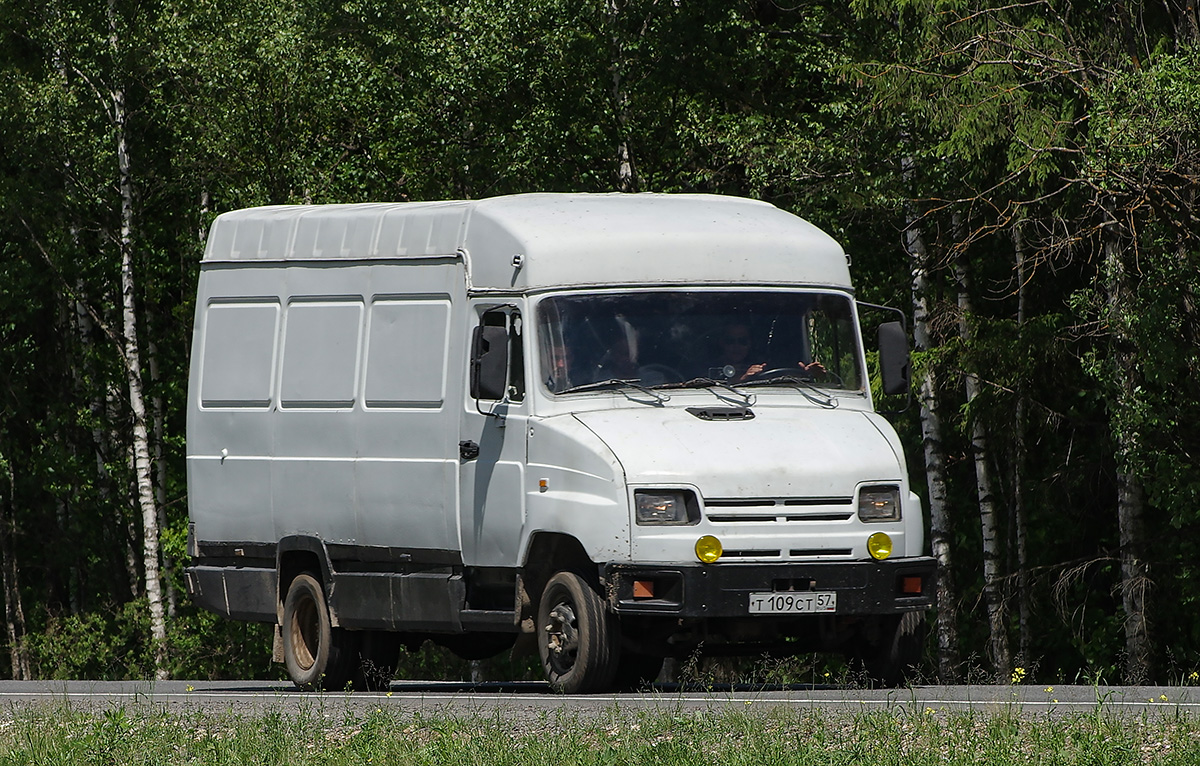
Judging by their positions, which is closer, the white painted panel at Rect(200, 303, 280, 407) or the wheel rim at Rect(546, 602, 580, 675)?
the wheel rim at Rect(546, 602, 580, 675)

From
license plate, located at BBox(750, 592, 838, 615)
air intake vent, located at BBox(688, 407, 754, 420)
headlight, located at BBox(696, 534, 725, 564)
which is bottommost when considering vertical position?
license plate, located at BBox(750, 592, 838, 615)

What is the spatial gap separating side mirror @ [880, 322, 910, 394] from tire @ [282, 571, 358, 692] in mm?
4049

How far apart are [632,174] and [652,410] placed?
1571 centimetres

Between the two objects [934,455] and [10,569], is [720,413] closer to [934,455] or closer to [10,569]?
[934,455]

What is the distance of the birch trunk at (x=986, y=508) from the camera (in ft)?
82.0

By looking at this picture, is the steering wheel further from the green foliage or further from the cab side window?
the green foliage

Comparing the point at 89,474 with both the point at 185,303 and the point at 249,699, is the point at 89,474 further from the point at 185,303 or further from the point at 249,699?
the point at 249,699

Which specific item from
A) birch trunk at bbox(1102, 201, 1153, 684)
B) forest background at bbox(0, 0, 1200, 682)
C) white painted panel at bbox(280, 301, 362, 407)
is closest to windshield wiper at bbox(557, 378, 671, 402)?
white painted panel at bbox(280, 301, 362, 407)

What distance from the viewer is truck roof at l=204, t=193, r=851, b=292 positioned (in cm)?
1223

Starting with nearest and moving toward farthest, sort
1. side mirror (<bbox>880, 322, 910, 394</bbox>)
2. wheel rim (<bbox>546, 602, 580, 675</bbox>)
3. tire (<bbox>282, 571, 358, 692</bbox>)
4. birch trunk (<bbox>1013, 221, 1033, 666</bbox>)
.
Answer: wheel rim (<bbox>546, 602, 580, 675</bbox>)
side mirror (<bbox>880, 322, 910, 394</bbox>)
tire (<bbox>282, 571, 358, 692</bbox>)
birch trunk (<bbox>1013, 221, 1033, 666</bbox>)

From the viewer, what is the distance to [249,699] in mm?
12094

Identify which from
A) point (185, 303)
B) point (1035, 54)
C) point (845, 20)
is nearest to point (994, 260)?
point (845, 20)

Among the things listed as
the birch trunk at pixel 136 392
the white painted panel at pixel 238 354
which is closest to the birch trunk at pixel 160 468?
the birch trunk at pixel 136 392

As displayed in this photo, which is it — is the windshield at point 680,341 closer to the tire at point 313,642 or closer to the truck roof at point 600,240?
the truck roof at point 600,240
